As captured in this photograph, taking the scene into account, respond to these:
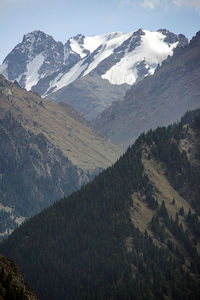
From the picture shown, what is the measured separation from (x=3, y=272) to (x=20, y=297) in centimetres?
1087

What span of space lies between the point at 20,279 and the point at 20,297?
1706 cm

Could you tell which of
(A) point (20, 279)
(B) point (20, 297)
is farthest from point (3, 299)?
(A) point (20, 279)

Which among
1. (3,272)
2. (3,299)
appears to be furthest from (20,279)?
(3,299)

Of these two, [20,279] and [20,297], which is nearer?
Answer: [20,297]

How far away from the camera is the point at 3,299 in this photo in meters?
148

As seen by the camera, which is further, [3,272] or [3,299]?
[3,272]

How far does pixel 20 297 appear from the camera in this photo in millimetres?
153000

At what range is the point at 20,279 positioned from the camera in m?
170

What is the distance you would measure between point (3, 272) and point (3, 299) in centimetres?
1346

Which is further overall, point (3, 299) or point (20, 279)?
point (20, 279)

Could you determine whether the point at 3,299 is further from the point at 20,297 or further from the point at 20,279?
the point at 20,279

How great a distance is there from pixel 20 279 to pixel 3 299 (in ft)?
71.1
